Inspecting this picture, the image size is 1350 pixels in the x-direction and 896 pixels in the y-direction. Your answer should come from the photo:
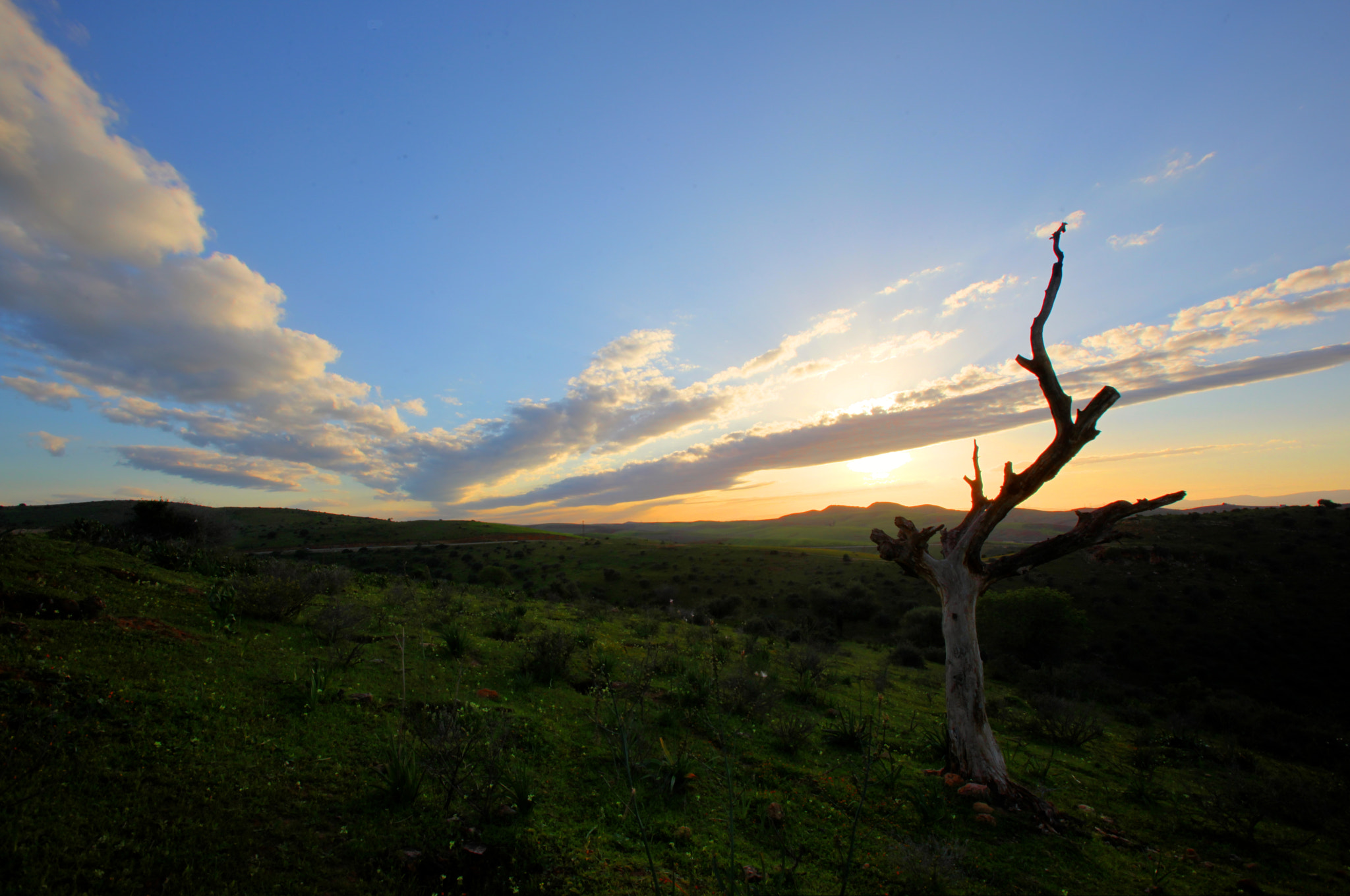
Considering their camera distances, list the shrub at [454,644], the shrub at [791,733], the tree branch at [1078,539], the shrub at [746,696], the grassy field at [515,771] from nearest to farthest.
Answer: the grassy field at [515,771] → the tree branch at [1078,539] → the shrub at [791,733] → the shrub at [746,696] → the shrub at [454,644]

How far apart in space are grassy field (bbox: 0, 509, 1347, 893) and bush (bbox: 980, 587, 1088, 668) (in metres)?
13.9

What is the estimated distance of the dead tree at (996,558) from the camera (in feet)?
25.4

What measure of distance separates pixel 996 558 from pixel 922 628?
91.6 feet

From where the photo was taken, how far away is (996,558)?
8.90 m

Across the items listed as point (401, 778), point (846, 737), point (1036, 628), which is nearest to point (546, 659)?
point (401, 778)

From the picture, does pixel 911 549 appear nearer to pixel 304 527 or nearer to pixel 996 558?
pixel 996 558

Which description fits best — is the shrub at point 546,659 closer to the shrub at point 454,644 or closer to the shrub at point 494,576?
the shrub at point 454,644

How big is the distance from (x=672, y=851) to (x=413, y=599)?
13408 millimetres

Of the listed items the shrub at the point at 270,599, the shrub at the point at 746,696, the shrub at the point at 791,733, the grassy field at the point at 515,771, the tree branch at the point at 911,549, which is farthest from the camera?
the shrub at the point at 746,696

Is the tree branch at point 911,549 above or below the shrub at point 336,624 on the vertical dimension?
above

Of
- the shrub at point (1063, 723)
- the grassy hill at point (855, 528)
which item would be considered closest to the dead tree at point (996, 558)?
the shrub at point (1063, 723)

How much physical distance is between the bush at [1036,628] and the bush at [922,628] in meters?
2.83

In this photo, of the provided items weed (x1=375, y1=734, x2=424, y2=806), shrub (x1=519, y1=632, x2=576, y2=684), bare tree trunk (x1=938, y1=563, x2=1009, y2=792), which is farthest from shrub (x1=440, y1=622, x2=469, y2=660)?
bare tree trunk (x1=938, y1=563, x2=1009, y2=792)

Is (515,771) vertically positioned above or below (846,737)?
above
